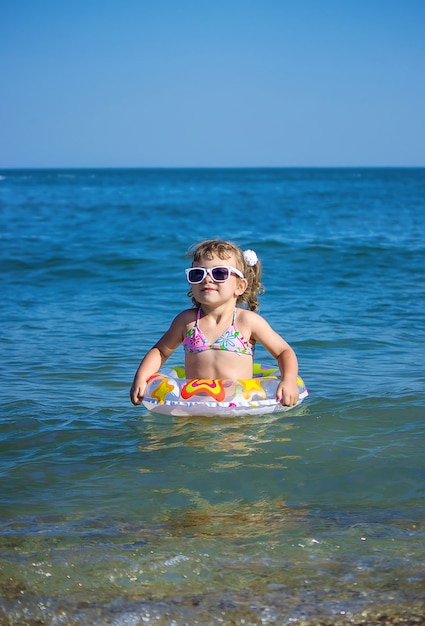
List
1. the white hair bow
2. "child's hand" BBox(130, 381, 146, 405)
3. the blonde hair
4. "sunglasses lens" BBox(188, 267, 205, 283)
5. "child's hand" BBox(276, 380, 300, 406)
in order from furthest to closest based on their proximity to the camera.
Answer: the white hair bow → the blonde hair → "sunglasses lens" BBox(188, 267, 205, 283) → "child's hand" BBox(130, 381, 146, 405) → "child's hand" BBox(276, 380, 300, 406)

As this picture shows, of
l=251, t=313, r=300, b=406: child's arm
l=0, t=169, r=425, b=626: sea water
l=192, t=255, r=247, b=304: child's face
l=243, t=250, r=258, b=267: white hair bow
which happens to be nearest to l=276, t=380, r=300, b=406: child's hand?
l=251, t=313, r=300, b=406: child's arm

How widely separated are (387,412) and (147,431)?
1529 mm

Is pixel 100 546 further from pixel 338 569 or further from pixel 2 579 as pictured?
pixel 338 569

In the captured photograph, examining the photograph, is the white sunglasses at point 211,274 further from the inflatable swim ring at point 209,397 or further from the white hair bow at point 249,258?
the inflatable swim ring at point 209,397

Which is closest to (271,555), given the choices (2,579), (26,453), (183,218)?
(2,579)

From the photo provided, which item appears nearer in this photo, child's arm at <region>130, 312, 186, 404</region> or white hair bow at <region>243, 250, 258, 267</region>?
child's arm at <region>130, 312, 186, 404</region>

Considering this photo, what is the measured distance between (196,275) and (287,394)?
0.94m

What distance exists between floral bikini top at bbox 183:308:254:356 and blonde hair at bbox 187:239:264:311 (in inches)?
11.5

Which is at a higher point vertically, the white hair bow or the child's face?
the white hair bow

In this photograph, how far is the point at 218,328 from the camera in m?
5.18

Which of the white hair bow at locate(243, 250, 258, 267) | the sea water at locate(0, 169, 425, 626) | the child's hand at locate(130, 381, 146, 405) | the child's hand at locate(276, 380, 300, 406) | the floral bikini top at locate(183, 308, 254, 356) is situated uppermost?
the white hair bow at locate(243, 250, 258, 267)

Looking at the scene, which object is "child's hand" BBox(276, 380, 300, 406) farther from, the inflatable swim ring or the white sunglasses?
the white sunglasses

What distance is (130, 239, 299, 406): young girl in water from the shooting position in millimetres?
5004

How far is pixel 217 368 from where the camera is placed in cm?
513
